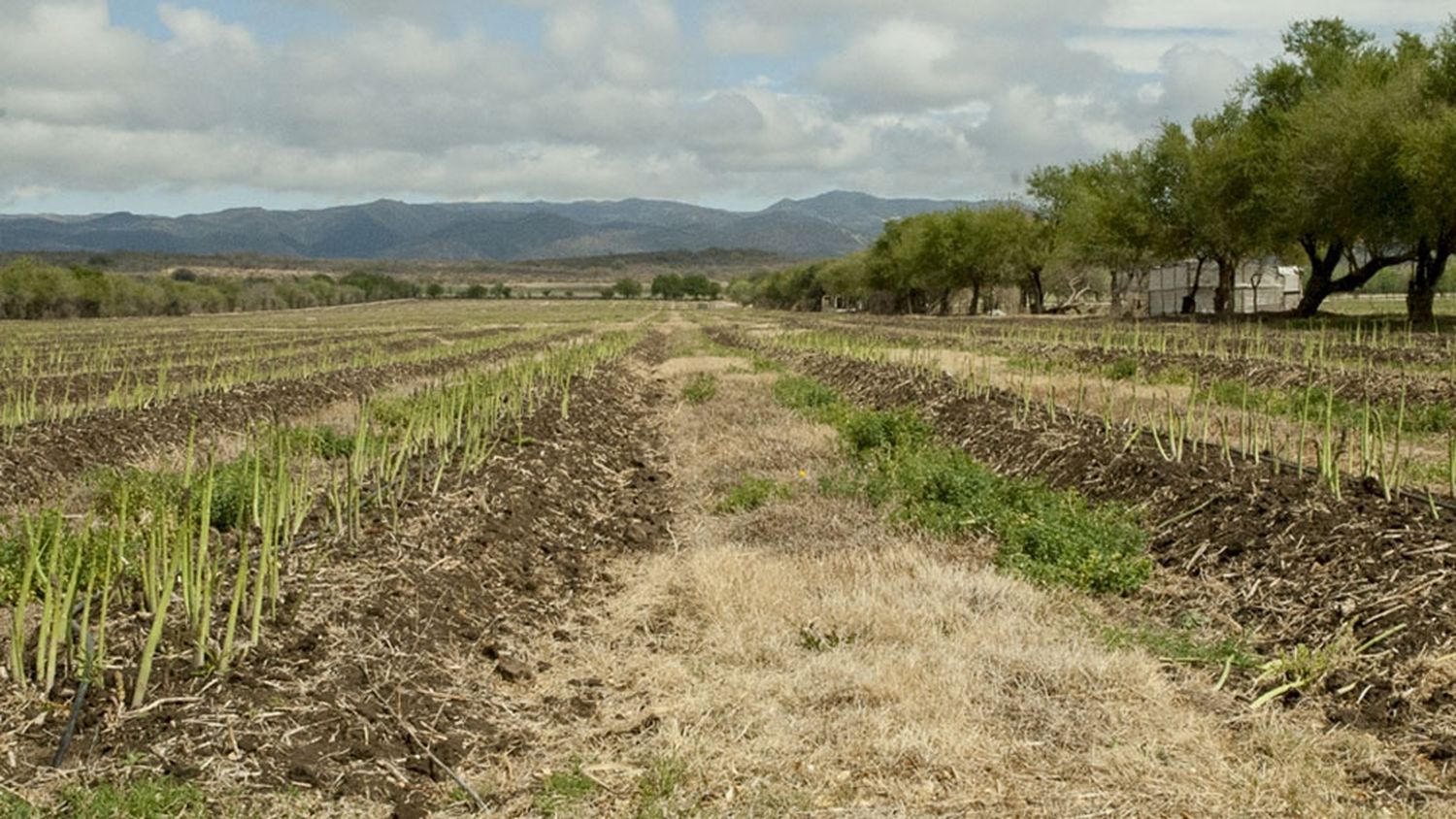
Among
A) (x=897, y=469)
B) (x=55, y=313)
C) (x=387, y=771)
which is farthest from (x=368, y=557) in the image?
(x=55, y=313)

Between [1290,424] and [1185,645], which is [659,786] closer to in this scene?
[1185,645]

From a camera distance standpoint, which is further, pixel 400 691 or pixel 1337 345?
pixel 1337 345

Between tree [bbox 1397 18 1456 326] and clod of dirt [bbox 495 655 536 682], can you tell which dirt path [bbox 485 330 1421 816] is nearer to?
clod of dirt [bbox 495 655 536 682]

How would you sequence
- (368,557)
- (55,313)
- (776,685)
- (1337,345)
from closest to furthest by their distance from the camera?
(776,685), (368,557), (1337,345), (55,313)

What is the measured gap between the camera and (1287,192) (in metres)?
34.3

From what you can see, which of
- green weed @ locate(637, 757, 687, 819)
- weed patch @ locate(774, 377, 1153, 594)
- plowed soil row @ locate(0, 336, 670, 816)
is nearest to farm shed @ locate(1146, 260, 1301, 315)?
weed patch @ locate(774, 377, 1153, 594)

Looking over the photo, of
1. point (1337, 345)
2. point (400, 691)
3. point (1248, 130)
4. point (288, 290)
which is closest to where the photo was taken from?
point (400, 691)

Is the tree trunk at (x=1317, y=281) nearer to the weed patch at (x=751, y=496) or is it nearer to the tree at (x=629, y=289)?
the weed patch at (x=751, y=496)

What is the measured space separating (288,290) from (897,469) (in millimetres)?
124753

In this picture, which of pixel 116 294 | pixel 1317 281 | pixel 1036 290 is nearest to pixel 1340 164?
pixel 1317 281

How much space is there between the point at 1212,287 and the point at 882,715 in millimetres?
58917

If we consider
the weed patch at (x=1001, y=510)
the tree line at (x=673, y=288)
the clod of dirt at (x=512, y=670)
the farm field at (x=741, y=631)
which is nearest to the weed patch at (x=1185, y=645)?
the farm field at (x=741, y=631)

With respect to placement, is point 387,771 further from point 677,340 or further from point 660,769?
point 677,340

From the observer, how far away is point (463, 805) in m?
4.76
